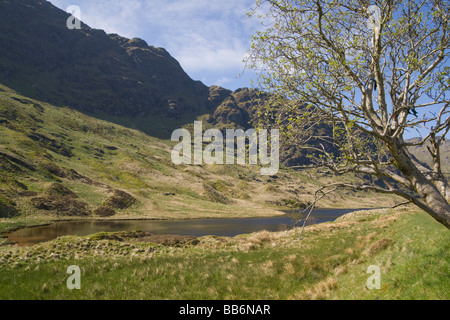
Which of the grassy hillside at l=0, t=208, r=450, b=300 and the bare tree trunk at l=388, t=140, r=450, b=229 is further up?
the bare tree trunk at l=388, t=140, r=450, b=229

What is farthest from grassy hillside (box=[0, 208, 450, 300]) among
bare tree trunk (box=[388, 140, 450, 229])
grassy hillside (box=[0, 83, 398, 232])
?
grassy hillside (box=[0, 83, 398, 232])

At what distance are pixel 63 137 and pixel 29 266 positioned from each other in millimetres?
183981

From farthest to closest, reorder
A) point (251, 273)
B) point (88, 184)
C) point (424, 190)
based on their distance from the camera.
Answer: point (88, 184) < point (251, 273) < point (424, 190)

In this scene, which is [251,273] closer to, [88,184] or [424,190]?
[424,190]

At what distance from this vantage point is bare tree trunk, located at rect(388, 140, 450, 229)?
8.99 metres

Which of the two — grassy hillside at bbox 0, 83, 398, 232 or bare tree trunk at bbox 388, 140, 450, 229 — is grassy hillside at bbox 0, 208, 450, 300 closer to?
bare tree trunk at bbox 388, 140, 450, 229

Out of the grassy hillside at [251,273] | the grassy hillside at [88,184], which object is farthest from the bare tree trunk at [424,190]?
the grassy hillside at [88,184]

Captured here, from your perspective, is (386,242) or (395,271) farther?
(386,242)

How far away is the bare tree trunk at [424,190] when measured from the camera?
899 cm

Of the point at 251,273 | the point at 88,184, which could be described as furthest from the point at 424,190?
the point at 88,184

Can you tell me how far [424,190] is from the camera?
9516 mm
